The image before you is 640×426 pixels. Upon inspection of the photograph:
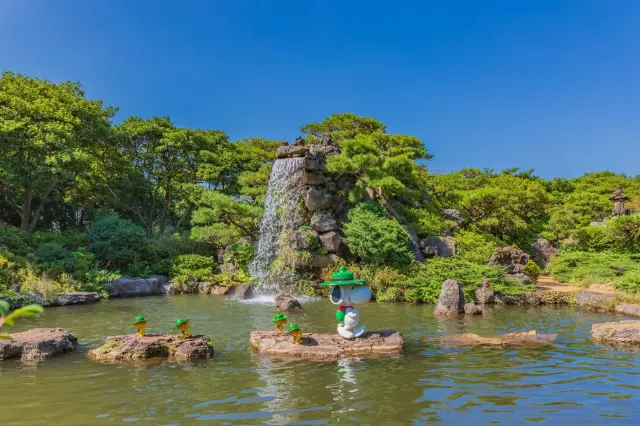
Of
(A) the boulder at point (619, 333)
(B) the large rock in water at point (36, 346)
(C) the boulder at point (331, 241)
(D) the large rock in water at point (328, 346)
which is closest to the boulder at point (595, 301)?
(A) the boulder at point (619, 333)

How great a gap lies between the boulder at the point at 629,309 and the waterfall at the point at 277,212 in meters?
12.0

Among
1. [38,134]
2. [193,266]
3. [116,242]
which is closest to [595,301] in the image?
[193,266]

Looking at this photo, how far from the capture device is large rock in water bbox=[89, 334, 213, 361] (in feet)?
25.0

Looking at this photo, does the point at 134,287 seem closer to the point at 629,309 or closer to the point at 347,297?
the point at 347,297

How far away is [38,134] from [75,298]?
28.2 ft

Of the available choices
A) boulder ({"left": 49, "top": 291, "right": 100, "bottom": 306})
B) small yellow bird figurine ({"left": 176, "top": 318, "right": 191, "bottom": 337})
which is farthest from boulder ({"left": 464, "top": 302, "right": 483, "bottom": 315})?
boulder ({"left": 49, "top": 291, "right": 100, "bottom": 306})

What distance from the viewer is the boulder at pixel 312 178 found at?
19516 millimetres

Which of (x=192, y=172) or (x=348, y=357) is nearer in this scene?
(x=348, y=357)

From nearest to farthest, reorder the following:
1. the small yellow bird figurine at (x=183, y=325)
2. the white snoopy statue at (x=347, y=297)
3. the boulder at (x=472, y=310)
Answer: the white snoopy statue at (x=347, y=297) < the small yellow bird figurine at (x=183, y=325) < the boulder at (x=472, y=310)

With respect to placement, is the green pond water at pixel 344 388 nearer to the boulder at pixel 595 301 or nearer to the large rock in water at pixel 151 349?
the large rock in water at pixel 151 349

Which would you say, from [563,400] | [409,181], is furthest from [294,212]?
[563,400]

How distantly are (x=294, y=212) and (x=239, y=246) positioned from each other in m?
3.69

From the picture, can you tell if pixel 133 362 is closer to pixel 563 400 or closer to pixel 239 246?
pixel 563 400

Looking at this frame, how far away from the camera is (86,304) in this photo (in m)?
15.5
